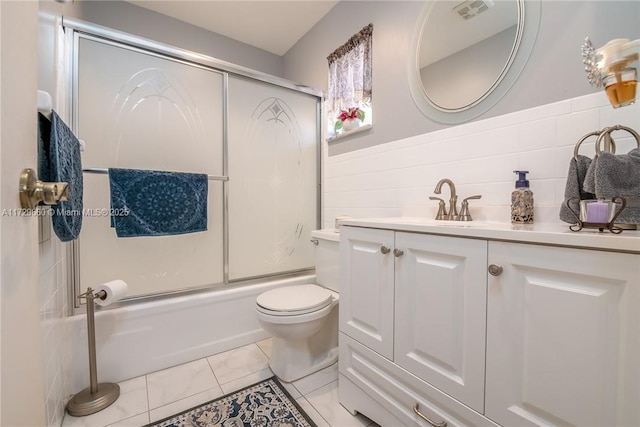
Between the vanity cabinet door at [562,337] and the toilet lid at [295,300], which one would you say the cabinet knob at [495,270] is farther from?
the toilet lid at [295,300]

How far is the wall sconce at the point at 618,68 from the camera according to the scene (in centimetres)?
72

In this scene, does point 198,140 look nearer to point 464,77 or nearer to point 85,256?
point 85,256

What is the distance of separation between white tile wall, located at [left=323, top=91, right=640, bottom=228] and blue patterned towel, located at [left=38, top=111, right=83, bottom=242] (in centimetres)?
148

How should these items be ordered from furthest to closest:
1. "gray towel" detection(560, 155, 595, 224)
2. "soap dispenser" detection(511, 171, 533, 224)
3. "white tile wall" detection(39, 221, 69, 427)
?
"soap dispenser" detection(511, 171, 533, 224)
"white tile wall" detection(39, 221, 69, 427)
"gray towel" detection(560, 155, 595, 224)

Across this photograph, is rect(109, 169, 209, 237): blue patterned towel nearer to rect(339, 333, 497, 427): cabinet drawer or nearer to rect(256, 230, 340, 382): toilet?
rect(256, 230, 340, 382): toilet

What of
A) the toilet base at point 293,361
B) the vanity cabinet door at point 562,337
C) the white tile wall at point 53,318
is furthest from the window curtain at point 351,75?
the white tile wall at point 53,318

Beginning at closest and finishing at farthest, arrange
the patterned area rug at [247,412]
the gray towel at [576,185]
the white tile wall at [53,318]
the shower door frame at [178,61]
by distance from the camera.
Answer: the gray towel at [576,185] → the white tile wall at [53,318] → the patterned area rug at [247,412] → the shower door frame at [178,61]

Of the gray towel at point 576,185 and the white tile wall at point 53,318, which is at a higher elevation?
the gray towel at point 576,185

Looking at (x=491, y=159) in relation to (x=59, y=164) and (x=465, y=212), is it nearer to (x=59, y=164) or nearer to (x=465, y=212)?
(x=465, y=212)

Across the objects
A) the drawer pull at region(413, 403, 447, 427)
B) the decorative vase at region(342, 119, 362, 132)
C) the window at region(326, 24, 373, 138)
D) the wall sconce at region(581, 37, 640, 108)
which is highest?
the window at region(326, 24, 373, 138)

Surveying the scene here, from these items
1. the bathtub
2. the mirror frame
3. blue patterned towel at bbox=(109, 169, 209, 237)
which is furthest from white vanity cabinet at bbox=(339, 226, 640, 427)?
blue patterned towel at bbox=(109, 169, 209, 237)

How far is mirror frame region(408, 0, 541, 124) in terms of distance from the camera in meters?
1.06

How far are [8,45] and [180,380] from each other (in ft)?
5.09

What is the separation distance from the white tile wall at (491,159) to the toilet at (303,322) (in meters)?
0.48
